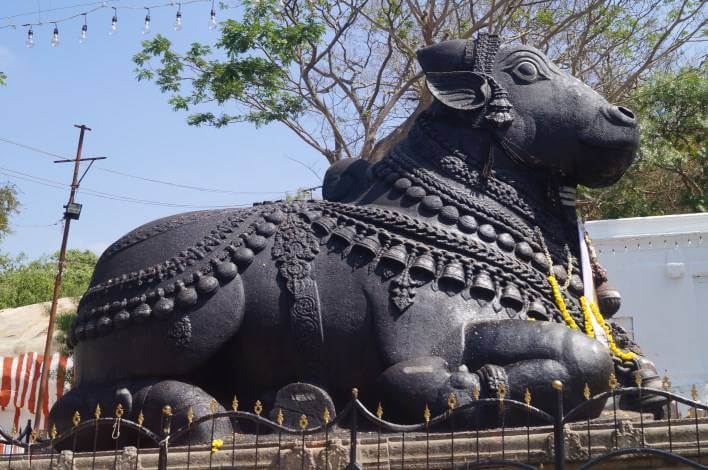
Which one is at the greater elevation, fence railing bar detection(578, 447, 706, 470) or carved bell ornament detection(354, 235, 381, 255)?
carved bell ornament detection(354, 235, 381, 255)

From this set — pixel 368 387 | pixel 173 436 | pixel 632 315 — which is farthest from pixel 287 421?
pixel 632 315

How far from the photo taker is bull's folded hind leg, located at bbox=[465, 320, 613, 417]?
5254 mm

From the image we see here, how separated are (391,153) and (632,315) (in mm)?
11178

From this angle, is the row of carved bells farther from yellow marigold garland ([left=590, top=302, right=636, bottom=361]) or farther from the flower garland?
yellow marigold garland ([left=590, top=302, right=636, bottom=361])

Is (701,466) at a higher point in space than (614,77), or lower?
lower

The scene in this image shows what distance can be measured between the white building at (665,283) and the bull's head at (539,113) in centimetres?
1038

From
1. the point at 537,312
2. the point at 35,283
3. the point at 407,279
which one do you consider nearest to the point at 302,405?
the point at 407,279

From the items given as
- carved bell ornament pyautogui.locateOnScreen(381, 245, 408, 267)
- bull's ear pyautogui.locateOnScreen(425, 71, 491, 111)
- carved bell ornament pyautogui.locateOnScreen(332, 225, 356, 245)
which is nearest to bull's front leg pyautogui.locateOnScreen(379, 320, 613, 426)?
carved bell ornament pyautogui.locateOnScreen(381, 245, 408, 267)

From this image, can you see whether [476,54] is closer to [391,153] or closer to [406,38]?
[391,153]

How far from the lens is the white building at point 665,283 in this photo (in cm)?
1614

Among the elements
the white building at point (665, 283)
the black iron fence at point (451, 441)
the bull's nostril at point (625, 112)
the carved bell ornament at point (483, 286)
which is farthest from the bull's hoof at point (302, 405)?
the white building at point (665, 283)

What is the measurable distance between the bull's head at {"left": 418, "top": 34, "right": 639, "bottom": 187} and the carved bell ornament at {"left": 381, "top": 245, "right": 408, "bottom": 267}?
3.72 ft

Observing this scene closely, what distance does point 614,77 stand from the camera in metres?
20.0

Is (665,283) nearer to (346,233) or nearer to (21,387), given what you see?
(346,233)
